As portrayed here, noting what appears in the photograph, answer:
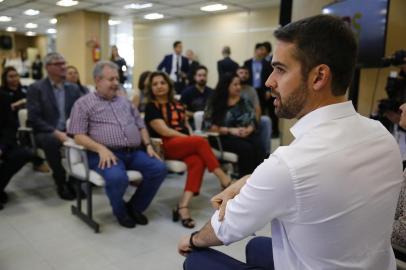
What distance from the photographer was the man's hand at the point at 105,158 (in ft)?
7.99

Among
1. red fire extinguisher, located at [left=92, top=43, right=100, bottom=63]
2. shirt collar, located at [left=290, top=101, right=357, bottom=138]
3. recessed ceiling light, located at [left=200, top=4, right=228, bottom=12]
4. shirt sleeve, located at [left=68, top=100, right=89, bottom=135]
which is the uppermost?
recessed ceiling light, located at [left=200, top=4, right=228, bottom=12]

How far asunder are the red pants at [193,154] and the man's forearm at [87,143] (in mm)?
599

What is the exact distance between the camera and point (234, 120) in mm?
3363

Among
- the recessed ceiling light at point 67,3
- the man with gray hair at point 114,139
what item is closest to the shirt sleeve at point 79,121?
the man with gray hair at point 114,139

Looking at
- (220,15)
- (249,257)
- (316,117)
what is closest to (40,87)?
(249,257)

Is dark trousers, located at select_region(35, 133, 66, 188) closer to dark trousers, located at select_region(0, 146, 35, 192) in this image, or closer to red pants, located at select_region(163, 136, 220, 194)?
dark trousers, located at select_region(0, 146, 35, 192)

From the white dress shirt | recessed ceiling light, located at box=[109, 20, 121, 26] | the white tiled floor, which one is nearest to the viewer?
the white dress shirt

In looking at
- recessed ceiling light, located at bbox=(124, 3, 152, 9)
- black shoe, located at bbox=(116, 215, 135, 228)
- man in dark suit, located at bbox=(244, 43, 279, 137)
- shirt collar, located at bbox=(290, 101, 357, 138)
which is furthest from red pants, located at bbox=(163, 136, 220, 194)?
recessed ceiling light, located at bbox=(124, 3, 152, 9)

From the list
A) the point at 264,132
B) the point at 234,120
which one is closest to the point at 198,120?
the point at 234,120

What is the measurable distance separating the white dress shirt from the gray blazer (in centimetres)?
269

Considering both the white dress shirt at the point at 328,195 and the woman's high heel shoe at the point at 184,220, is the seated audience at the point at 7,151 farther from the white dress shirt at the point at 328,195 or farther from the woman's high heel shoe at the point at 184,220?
the white dress shirt at the point at 328,195

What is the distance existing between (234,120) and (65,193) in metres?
1.68

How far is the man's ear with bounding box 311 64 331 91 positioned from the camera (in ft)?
2.87

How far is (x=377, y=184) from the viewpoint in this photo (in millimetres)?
841
